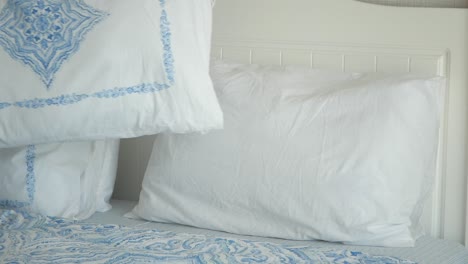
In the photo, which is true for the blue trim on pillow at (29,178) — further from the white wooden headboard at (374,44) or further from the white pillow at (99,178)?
the white wooden headboard at (374,44)

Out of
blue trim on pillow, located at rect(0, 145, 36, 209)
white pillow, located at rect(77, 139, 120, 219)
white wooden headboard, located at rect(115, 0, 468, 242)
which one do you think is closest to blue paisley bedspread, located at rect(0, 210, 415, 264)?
blue trim on pillow, located at rect(0, 145, 36, 209)

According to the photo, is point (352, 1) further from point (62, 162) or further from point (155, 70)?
point (62, 162)

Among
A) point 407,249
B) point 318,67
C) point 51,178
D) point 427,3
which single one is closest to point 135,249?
point 51,178

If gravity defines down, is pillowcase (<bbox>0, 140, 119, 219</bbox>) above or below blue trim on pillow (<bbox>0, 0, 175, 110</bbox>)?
below

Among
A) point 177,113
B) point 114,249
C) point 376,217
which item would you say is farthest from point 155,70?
point 376,217

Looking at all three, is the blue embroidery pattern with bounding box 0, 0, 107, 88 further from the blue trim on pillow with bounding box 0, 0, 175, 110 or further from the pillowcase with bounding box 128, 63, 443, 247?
the pillowcase with bounding box 128, 63, 443, 247

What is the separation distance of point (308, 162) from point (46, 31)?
24.1 inches

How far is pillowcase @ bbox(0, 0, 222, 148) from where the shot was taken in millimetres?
1455

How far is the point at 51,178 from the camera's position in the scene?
1.67m

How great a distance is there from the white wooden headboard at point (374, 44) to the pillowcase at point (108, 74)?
1.23 ft

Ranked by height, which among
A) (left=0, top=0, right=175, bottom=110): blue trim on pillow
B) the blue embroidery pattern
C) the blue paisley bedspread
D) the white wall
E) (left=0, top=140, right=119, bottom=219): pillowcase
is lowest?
the blue paisley bedspread

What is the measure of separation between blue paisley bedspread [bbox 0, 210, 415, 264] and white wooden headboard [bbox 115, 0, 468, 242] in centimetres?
52

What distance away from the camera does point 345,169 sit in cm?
148

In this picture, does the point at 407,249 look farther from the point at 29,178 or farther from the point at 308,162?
the point at 29,178
